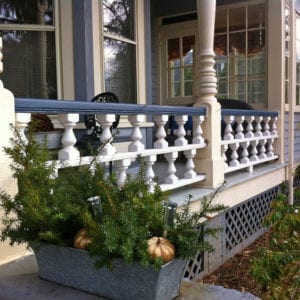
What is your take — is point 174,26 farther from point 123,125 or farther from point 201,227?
point 201,227

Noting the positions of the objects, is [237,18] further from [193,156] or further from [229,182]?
[193,156]

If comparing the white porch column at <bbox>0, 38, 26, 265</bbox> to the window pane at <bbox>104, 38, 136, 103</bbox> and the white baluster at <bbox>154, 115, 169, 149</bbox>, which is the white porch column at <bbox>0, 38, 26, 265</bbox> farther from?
the window pane at <bbox>104, 38, 136, 103</bbox>

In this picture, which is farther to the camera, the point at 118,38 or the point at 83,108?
the point at 118,38

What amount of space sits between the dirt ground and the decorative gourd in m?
2.35

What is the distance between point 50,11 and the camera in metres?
4.14

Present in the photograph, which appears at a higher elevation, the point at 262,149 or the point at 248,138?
the point at 248,138

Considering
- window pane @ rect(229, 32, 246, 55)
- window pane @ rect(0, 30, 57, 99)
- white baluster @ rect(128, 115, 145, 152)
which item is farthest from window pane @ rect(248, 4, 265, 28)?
white baluster @ rect(128, 115, 145, 152)

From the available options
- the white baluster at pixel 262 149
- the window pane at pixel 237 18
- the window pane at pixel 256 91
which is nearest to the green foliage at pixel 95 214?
the white baluster at pixel 262 149

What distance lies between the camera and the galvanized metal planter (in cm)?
160

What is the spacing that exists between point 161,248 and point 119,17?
3847mm

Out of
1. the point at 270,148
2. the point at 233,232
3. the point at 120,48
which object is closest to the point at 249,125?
the point at 270,148

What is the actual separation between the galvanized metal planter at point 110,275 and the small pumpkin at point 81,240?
0.02m

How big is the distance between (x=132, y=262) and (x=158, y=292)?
0.17 m

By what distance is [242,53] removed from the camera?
6.68 m
